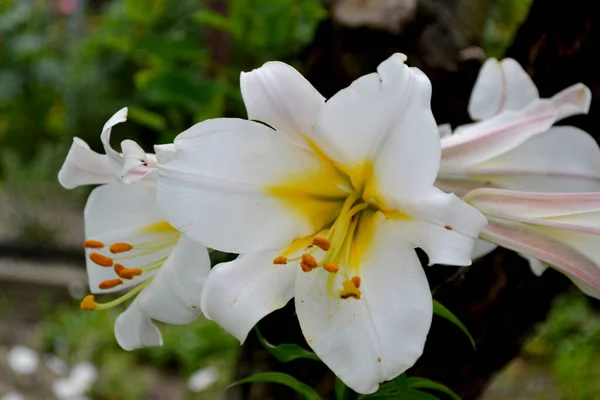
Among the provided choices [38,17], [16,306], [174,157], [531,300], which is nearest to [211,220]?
[174,157]

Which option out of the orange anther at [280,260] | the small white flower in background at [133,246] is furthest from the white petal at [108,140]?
the orange anther at [280,260]

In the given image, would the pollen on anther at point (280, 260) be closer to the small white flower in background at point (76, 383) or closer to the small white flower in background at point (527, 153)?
the small white flower in background at point (527, 153)

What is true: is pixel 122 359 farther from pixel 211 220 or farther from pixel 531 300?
pixel 211 220

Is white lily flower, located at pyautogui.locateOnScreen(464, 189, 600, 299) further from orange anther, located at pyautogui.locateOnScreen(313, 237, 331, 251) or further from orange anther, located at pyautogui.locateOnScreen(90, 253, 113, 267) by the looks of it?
orange anther, located at pyautogui.locateOnScreen(90, 253, 113, 267)

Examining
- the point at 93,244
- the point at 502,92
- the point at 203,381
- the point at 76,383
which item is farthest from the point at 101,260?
the point at 76,383

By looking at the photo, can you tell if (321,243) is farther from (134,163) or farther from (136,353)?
(136,353)

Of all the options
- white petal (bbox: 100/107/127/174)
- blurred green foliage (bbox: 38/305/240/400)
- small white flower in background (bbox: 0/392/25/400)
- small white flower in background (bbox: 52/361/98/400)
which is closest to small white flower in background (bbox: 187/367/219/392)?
blurred green foliage (bbox: 38/305/240/400)
